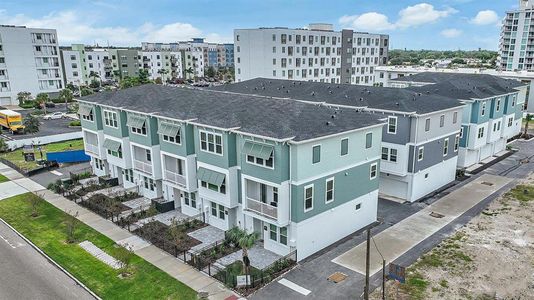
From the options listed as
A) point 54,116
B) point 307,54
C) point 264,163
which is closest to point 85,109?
point 264,163

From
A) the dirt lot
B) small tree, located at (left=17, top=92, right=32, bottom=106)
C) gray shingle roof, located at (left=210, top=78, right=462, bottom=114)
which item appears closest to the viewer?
the dirt lot

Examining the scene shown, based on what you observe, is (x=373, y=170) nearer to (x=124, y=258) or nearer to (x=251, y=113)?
(x=251, y=113)

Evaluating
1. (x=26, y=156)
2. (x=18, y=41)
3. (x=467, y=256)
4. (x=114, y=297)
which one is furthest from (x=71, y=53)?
(x=467, y=256)

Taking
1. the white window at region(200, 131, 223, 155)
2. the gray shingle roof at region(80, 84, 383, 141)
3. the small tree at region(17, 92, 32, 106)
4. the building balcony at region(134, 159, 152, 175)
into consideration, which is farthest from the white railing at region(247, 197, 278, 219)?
the small tree at region(17, 92, 32, 106)

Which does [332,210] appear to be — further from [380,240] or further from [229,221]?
[229,221]

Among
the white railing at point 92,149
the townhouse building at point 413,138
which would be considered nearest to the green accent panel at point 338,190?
the townhouse building at point 413,138

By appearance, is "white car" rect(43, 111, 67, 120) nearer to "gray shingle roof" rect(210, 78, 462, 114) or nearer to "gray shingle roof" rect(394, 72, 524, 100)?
"gray shingle roof" rect(210, 78, 462, 114)

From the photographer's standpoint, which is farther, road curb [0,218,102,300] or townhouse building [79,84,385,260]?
townhouse building [79,84,385,260]
